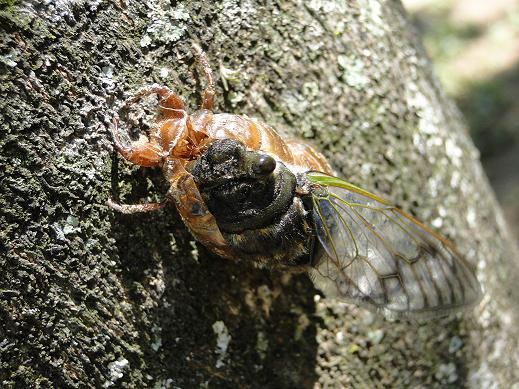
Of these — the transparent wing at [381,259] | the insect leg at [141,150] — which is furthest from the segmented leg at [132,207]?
the transparent wing at [381,259]

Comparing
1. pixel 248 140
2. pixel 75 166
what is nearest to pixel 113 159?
pixel 75 166

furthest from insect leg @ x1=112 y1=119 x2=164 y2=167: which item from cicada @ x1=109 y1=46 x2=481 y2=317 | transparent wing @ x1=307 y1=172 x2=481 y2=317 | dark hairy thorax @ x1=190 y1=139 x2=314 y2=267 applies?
transparent wing @ x1=307 y1=172 x2=481 y2=317

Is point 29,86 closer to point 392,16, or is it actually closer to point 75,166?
point 75,166

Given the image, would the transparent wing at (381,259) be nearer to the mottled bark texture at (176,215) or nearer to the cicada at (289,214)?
the cicada at (289,214)

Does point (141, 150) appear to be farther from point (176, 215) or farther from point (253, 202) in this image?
point (253, 202)

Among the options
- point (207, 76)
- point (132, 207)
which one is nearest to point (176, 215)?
point (132, 207)

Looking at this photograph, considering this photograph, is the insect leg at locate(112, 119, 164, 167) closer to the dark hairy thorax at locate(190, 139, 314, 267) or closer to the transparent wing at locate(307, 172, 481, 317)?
the dark hairy thorax at locate(190, 139, 314, 267)
